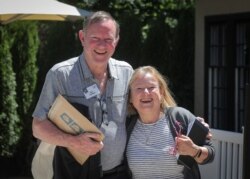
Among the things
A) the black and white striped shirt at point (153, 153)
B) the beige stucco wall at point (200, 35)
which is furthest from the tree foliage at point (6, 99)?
the black and white striped shirt at point (153, 153)

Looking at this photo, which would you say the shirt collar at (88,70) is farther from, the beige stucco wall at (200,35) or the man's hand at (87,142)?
the beige stucco wall at (200,35)

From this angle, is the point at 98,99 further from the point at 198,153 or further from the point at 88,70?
the point at 198,153

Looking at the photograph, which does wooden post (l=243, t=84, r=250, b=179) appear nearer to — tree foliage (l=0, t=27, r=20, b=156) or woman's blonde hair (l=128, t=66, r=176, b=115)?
woman's blonde hair (l=128, t=66, r=176, b=115)

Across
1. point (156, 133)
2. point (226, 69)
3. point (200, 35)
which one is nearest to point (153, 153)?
point (156, 133)

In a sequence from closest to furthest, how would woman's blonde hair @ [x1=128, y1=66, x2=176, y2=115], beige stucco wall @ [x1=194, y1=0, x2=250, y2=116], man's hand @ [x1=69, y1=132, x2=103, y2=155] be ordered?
1. man's hand @ [x1=69, y1=132, x2=103, y2=155]
2. woman's blonde hair @ [x1=128, y1=66, x2=176, y2=115]
3. beige stucco wall @ [x1=194, y1=0, x2=250, y2=116]

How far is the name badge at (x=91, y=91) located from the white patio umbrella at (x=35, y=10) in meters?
3.67

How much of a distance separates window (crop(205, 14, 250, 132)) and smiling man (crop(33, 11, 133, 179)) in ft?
14.9

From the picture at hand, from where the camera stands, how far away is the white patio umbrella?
22.4 ft

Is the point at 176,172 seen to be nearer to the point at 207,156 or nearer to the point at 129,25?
the point at 207,156

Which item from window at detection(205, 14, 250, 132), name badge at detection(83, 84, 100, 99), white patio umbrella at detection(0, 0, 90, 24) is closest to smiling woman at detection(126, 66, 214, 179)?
name badge at detection(83, 84, 100, 99)

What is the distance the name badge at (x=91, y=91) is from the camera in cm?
323

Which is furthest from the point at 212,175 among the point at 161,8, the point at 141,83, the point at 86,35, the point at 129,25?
the point at 161,8

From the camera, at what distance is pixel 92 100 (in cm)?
323

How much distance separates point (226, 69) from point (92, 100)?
16.4ft
